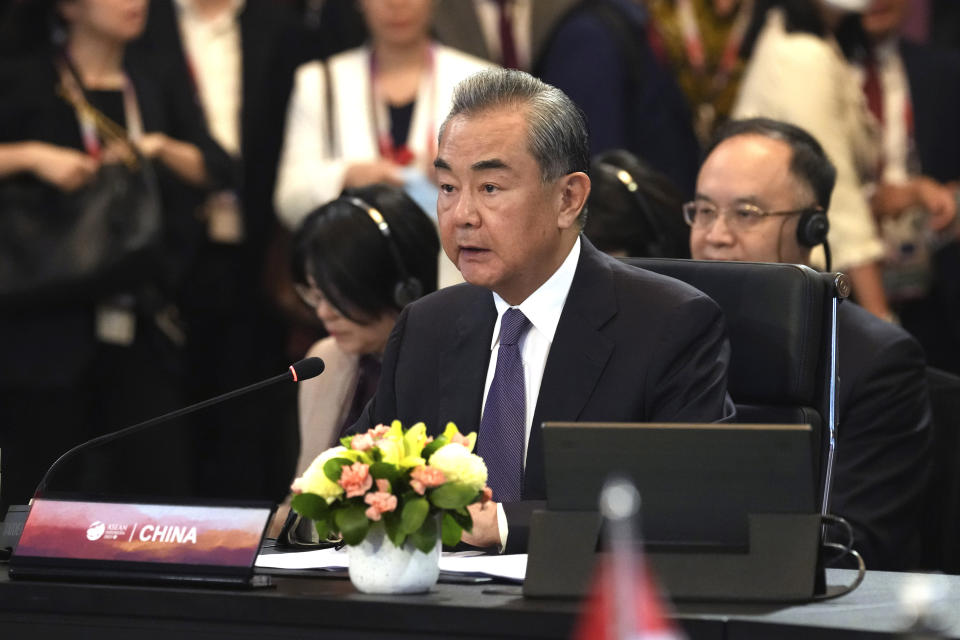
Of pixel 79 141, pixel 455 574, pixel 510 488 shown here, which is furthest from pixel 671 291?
pixel 79 141

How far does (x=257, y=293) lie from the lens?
5.82 m

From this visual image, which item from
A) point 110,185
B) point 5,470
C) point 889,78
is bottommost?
point 5,470

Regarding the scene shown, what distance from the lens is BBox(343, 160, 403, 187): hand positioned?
5191 millimetres

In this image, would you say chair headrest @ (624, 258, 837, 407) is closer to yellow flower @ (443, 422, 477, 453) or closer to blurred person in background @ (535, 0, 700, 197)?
yellow flower @ (443, 422, 477, 453)

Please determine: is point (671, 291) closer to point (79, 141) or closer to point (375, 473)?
point (375, 473)

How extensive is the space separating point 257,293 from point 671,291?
111 inches

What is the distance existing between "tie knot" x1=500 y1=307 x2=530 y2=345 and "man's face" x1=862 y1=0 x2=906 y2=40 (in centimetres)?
295

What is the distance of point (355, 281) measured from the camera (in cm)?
407

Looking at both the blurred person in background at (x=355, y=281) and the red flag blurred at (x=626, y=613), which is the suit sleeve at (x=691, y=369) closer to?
the blurred person in background at (x=355, y=281)

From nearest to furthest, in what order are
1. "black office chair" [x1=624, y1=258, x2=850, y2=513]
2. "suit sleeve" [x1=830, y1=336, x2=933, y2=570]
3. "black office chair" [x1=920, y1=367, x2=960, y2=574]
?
"black office chair" [x1=624, y1=258, x2=850, y2=513], "suit sleeve" [x1=830, y1=336, x2=933, y2=570], "black office chair" [x1=920, y1=367, x2=960, y2=574]

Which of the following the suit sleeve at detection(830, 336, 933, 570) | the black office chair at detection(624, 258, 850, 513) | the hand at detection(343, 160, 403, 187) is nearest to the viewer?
the black office chair at detection(624, 258, 850, 513)

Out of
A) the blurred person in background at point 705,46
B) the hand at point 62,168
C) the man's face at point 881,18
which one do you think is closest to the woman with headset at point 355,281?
the hand at point 62,168

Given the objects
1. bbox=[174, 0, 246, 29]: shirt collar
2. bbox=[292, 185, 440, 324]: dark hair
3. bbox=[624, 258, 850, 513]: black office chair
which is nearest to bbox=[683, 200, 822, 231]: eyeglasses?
bbox=[292, 185, 440, 324]: dark hair

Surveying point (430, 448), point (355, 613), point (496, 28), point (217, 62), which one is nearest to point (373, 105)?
point (496, 28)
